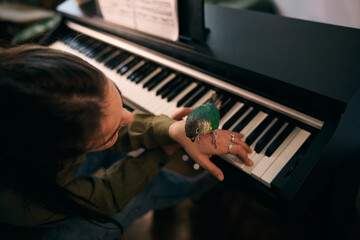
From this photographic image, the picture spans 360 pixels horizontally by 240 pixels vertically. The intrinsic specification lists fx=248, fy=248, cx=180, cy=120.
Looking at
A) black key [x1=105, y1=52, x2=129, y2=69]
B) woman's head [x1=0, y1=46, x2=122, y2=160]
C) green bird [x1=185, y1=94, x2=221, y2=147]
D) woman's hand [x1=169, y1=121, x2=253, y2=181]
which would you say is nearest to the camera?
woman's head [x1=0, y1=46, x2=122, y2=160]

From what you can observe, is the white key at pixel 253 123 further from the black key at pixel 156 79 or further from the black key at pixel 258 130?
the black key at pixel 156 79

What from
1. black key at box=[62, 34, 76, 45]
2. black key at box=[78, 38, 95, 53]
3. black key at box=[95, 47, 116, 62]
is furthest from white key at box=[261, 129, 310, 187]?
black key at box=[62, 34, 76, 45]

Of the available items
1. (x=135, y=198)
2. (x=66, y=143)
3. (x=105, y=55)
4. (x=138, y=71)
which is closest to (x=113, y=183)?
(x=135, y=198)

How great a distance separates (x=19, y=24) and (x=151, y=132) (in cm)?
337

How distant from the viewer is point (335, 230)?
128cm

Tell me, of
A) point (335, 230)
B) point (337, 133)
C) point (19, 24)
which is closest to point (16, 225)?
point (337, 133)

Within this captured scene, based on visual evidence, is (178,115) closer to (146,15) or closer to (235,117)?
(235,117)

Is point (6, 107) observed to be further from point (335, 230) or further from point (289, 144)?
point (335, 230)

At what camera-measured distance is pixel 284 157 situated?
32.8 inches

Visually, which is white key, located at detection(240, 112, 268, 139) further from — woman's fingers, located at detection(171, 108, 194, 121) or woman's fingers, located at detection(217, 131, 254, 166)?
woman's fingers, located at detection(171, 108, 194, 121)

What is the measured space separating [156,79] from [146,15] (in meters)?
0.31

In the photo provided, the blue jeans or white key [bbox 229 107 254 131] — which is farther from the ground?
white key [bbox 229 107 254 131]

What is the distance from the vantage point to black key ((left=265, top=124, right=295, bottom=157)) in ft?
2.78

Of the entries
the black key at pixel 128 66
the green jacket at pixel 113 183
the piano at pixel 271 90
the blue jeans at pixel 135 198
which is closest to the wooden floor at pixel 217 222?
the blue jeans at pixel 135 198
